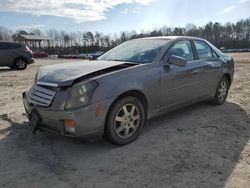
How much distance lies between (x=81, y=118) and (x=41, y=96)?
2.46ft

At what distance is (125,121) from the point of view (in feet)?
13.9

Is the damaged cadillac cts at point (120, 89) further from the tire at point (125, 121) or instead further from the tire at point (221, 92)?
the tire at point (221, 92)

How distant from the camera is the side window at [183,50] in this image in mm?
5073

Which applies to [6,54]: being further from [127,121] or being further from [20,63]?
[127,121]

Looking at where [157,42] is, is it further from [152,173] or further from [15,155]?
[15,155]

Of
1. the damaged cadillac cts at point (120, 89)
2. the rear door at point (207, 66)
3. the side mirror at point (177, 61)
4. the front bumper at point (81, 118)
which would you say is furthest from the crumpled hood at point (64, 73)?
the rear door at point (207, 66)

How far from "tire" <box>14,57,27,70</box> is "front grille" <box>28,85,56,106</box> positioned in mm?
12105

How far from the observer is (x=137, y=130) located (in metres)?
4.44

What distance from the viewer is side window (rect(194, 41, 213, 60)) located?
577 centimetres

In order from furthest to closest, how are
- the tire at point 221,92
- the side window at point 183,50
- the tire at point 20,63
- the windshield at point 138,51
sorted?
the tire at point 20,63 < the tire at point 221,92 < the side window at point 183,50 < the windshield at point 138,51

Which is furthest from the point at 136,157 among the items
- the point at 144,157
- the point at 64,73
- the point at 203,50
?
the point at 203,50

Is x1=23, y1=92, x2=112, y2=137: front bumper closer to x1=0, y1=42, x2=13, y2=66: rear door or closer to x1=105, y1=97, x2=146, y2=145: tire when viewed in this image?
x1=105, y1=97, x2=146, y2=145: tire

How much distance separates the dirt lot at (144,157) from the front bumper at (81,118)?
1.14ft

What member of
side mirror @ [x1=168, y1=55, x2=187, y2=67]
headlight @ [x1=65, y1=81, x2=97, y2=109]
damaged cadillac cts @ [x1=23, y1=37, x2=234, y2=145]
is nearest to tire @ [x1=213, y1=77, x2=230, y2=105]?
damaged cadillac cts @ [x1=23, y1=37, x2=234, y2=145]
